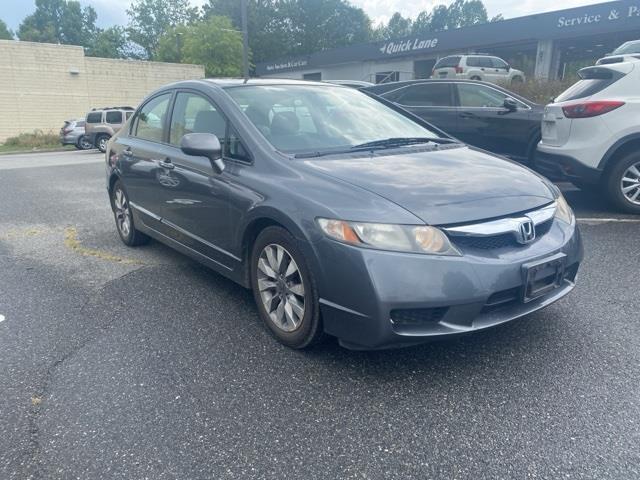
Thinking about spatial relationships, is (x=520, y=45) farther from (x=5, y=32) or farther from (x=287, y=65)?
(x=5, y=32)

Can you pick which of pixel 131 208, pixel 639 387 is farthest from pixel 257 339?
pixel 131 208

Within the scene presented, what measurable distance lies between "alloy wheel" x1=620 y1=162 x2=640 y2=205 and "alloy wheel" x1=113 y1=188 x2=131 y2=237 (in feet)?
17.9

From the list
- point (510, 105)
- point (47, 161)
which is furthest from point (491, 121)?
point (47, 161)

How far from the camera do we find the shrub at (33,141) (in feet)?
85.9

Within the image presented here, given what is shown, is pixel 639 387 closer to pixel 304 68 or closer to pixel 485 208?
pixel 485 208

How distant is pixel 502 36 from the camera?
2597 centimetres

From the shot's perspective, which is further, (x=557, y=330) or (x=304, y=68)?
(x=304, y=68)

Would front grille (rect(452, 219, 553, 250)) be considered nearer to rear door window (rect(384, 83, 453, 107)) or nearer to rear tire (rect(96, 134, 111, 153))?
rear door window (rect(384, 83, 453, 107))

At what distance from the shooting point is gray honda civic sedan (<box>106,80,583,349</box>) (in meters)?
2.57

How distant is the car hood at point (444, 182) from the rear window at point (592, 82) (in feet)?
10.7

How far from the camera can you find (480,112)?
8016 millimetres

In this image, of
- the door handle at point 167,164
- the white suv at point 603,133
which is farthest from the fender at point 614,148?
the door handle at point 167,164

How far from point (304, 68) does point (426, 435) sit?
143 ft

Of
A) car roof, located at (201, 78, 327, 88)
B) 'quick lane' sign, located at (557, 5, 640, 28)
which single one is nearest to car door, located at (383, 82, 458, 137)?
car roof, located at (201, 78, 327, 88)
